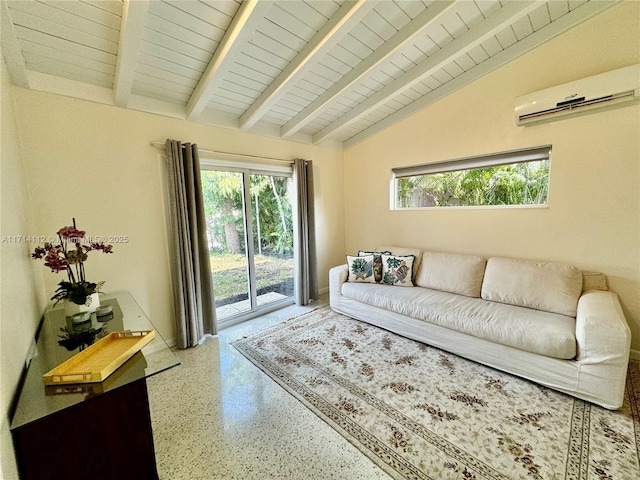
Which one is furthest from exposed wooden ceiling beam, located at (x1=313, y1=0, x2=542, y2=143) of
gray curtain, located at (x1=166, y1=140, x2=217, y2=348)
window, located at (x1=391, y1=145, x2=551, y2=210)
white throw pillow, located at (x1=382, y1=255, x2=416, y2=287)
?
gray curtain, located at (x1=166, y1=140, x2=217, y2=348)

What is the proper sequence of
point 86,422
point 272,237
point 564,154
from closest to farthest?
point 86,422, point 564,154, point 272,237

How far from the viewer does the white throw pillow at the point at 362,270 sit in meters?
3.18

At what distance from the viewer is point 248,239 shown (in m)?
3.20

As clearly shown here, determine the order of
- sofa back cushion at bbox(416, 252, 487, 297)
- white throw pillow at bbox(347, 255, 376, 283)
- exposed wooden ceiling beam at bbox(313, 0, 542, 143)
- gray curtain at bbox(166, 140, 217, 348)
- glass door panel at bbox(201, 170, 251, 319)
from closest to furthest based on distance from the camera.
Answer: exposed wooden ceiling beam at bbox(313, 0, 542, 143)
gray curtain at bbox(166, 140, 217, 348)
sofa back cushion at bbox(416, 252, 487, 297)
glass door panel at bbox(201, 170, 251, 319)
white throw pillow at bbox(347, 255, 376, 283)

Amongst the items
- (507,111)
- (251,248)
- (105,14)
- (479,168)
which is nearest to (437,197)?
(479,168)

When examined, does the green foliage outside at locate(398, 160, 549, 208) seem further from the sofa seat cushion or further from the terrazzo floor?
the terrazzo floor

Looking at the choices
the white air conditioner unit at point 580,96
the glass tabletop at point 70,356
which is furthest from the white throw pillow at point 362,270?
the glass tabletop at point 70,356

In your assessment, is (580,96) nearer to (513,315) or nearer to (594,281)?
(594,281)

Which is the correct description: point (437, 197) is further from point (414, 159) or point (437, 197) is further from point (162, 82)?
point (162, 82)

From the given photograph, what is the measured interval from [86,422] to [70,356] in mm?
375

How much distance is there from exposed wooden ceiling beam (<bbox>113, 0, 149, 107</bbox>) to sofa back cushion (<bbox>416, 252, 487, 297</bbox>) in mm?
3171

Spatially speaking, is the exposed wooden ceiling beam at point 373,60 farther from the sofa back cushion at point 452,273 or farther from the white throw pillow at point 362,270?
the sofa back cushion at point 452,273

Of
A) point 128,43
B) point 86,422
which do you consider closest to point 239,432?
point 86,422

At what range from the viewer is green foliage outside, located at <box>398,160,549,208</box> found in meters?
2.62
